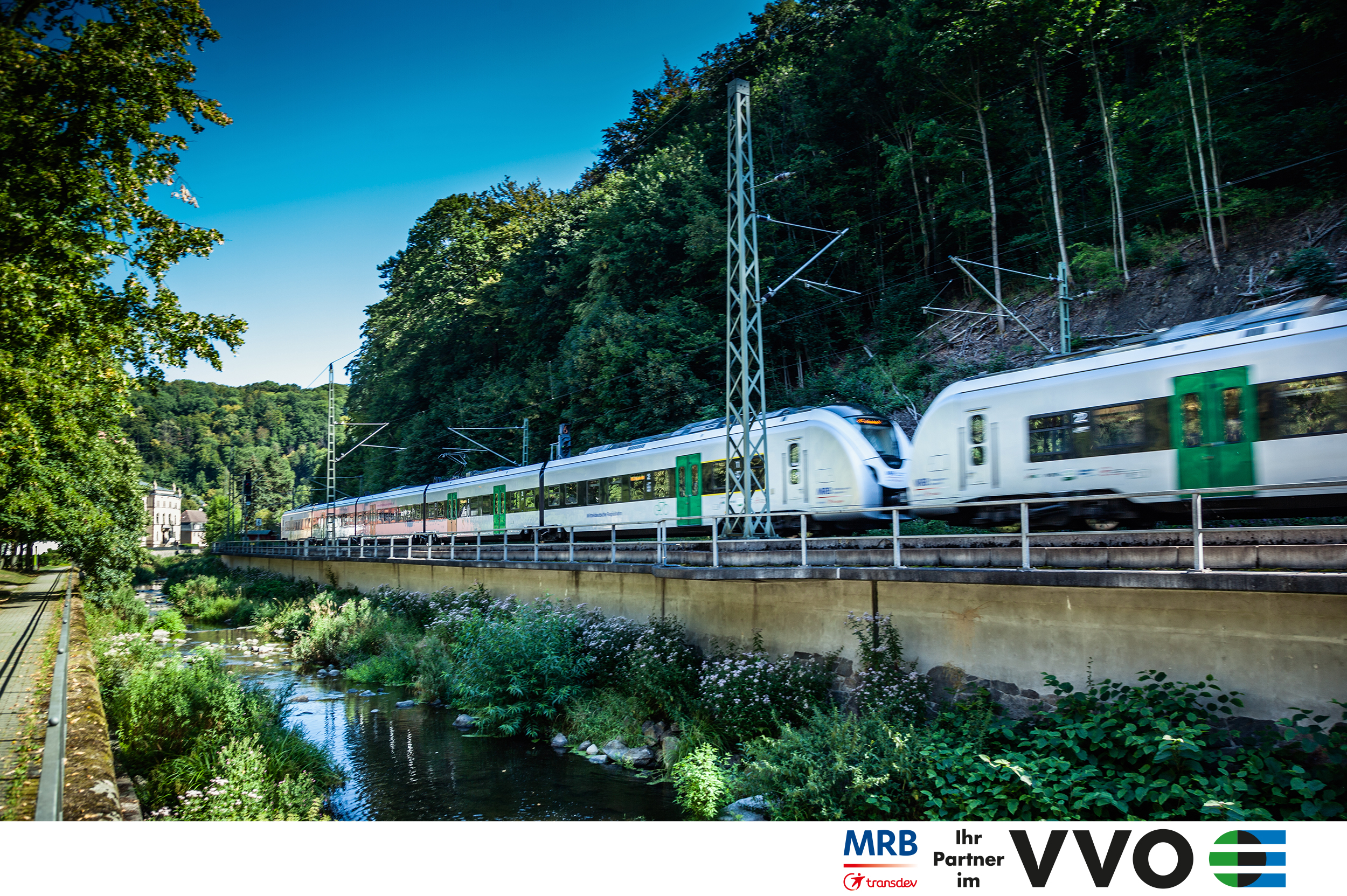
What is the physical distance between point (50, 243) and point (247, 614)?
82.9ft

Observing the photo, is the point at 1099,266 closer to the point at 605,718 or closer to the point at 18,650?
the point at 605,718

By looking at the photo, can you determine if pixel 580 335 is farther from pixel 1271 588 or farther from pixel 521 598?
pixel 1271 588

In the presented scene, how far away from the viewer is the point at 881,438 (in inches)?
652

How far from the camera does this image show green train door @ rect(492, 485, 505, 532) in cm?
2888

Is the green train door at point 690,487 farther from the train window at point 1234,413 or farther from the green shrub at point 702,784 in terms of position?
the train window at point 1234,413

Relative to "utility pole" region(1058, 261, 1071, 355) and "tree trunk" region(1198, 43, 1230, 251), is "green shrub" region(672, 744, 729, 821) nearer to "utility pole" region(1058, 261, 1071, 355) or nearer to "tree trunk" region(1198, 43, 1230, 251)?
"utility pole" region(1058, 261, 1071, 355)

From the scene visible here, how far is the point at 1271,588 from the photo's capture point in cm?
671

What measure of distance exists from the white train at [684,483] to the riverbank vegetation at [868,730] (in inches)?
91.7

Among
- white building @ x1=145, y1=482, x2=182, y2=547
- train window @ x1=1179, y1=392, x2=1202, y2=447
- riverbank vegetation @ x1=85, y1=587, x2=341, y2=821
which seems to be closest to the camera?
riverbank vegetation @ x1=85, y1=587, x2=341, y2=821

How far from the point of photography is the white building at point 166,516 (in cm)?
10819

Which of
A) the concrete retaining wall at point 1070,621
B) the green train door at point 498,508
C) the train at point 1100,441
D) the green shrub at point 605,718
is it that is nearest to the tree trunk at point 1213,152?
the train at point 1100,441
